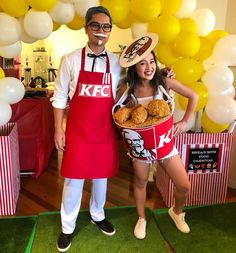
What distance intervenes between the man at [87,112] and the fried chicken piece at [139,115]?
20 centimetres

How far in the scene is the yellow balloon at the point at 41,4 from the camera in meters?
1.79

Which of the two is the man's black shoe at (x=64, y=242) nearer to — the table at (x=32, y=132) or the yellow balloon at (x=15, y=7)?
the table at (x=32, y=132)

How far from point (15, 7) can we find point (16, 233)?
153cm

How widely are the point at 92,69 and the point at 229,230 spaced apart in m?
1.51

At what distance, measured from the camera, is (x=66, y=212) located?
191cm

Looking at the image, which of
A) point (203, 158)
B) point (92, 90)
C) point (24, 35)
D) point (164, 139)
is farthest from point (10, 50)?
point (203, 158)

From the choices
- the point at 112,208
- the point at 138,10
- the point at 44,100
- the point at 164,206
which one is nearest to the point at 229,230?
the point at 164,206

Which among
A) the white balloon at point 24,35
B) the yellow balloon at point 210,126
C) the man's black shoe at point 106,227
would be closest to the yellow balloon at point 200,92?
the yellow balloon at point 210,126

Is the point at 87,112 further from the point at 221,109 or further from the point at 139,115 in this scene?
the point at 221,109

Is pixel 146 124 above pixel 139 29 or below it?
below

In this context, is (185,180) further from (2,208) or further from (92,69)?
(2,208)

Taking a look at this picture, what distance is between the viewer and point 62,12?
198cm

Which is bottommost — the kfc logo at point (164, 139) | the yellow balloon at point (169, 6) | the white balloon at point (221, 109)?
the kfc logo at point (164, 139)

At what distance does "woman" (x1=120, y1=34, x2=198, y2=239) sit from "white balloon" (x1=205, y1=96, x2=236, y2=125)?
0.32 m
